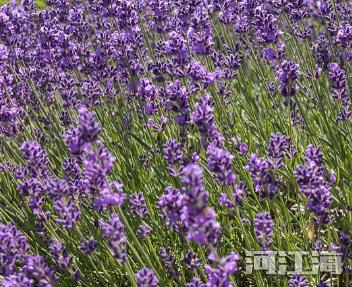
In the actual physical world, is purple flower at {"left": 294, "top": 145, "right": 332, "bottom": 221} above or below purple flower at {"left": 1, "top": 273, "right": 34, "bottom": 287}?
above

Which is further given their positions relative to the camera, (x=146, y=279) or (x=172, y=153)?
(x=172, y=153)

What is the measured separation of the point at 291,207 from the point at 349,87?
1114mm

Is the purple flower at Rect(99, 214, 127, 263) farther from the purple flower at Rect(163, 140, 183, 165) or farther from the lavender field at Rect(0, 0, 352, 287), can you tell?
the purple flower at Rect(163, 140, 183, 165)

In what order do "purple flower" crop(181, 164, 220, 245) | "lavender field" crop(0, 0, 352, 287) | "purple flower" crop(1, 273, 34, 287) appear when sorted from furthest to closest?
1. "lavender field" crop(0, 0, 352, 287)
2. "purple flower" crop(1, 273, 34, 287)
3. "purple flower" crop(181, 164, 220, 245)

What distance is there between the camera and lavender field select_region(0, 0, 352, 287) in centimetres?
261

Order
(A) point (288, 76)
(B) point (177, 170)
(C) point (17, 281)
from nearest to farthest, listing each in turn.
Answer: (C) point (17, 281)
(B) point (177, 170)
(A) point (288, 76)

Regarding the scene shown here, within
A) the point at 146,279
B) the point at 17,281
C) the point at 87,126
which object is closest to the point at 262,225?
the point at 146,279

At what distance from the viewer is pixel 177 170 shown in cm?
325

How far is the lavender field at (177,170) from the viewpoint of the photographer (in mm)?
2607

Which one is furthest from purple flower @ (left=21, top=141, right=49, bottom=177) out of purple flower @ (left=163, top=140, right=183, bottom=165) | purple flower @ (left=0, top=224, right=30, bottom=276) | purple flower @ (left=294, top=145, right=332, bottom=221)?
purple flower @ (left=294, top=145, right=332, bottom=221)

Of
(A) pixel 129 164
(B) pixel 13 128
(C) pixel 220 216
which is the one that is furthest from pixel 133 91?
(C) pixel 220 216

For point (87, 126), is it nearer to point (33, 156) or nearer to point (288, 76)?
point (33, 156)

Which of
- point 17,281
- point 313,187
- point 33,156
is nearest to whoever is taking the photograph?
point 17,281

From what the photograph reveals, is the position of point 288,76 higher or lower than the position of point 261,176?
higher
